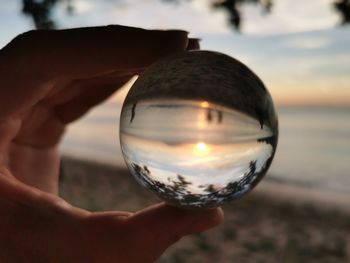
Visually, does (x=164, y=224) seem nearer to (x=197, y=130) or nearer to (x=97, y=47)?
(x=197, y=130)

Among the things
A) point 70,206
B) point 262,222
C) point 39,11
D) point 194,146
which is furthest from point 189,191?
point 262,222

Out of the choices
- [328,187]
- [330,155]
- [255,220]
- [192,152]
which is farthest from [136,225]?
[330,155]

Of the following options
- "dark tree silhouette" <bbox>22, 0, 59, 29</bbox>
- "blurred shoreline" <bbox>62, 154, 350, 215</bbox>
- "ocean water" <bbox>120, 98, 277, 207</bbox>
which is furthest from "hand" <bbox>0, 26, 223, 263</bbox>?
"blurred shoreline" <bbox>62, 154, 350, 215</bbox>

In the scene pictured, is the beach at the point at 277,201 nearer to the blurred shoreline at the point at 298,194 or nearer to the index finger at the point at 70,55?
the blurred shoreline at the point at 298,194

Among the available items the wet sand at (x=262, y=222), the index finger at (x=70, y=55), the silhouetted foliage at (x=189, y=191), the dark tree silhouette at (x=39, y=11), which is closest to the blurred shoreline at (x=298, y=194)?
the wet sand at (x=262, y=222)

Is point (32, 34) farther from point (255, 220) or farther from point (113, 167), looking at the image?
point (113, 167)

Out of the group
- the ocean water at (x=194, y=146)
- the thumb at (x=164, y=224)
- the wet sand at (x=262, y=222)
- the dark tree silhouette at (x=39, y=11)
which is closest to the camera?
the ocean water at (x=194, y=146)
